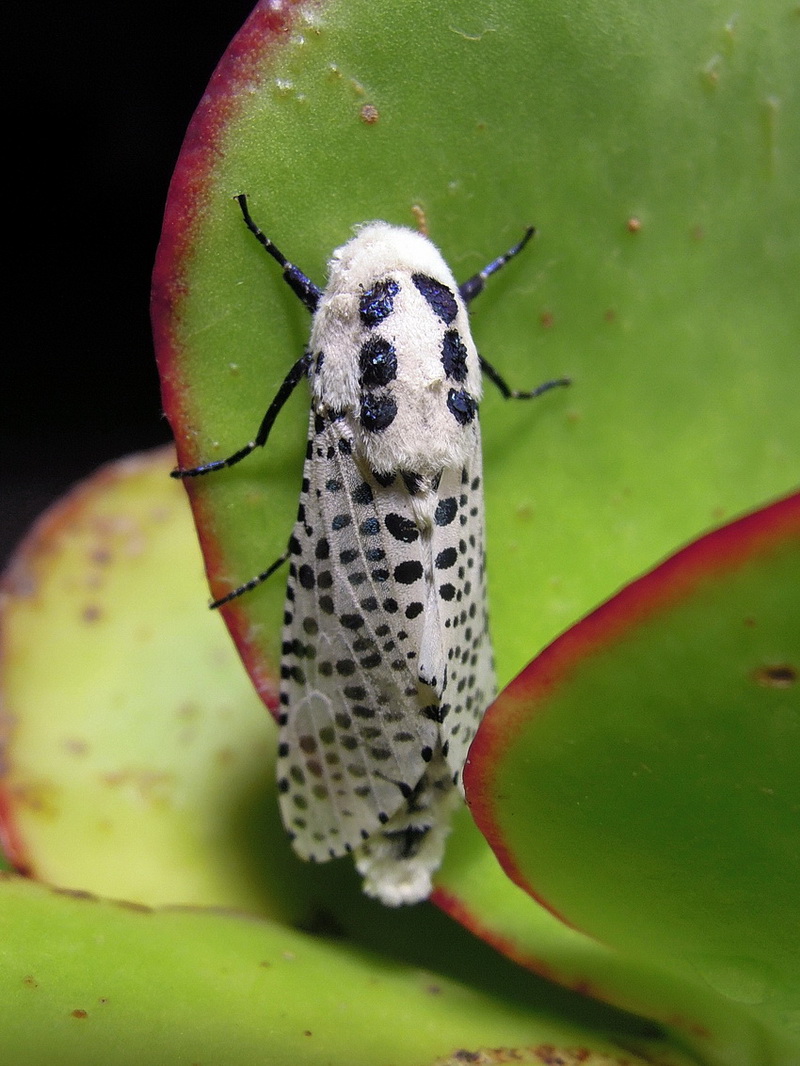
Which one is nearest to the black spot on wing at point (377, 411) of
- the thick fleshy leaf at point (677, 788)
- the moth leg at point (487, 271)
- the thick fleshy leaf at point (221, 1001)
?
the moth leg at point (487, 271)

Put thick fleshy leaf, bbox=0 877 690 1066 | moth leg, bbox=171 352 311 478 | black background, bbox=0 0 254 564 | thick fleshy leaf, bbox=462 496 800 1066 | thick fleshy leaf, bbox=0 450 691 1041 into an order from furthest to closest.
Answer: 1. black background, bbox=0 0 254 564
2. thick fleshy leaf, bbox=0 450 691 1041
3. moth leg, bbox=171 352 311 478
4. thick fleshy leaf, bbox=0 877 690 1066
5. thick fleshy leaf, bbox=462 496 800 1066

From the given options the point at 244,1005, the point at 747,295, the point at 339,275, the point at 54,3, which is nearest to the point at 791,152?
the point at 747,295

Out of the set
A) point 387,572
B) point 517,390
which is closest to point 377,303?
point 517,390

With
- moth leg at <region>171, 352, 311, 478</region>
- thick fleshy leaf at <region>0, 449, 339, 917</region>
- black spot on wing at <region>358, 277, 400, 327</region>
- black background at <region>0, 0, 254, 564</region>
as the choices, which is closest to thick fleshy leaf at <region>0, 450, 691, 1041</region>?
thick fleshy leaf at <region>0, 449, 339, 917</region>

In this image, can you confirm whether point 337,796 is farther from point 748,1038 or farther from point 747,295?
point 747,295

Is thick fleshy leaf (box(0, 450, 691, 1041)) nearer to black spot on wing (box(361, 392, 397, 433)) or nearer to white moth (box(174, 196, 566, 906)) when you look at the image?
white moth (box(174, 196, 566, 906))

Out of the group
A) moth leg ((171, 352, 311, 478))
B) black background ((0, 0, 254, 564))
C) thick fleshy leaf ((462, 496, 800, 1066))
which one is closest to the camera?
thick fleshy leaf ((462, 496, 800, 1066))

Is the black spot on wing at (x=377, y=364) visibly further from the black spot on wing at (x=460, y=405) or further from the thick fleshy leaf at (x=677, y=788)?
the thick fleshy leaf at (x=677, y=788)

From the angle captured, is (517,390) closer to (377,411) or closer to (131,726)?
(377,411)
